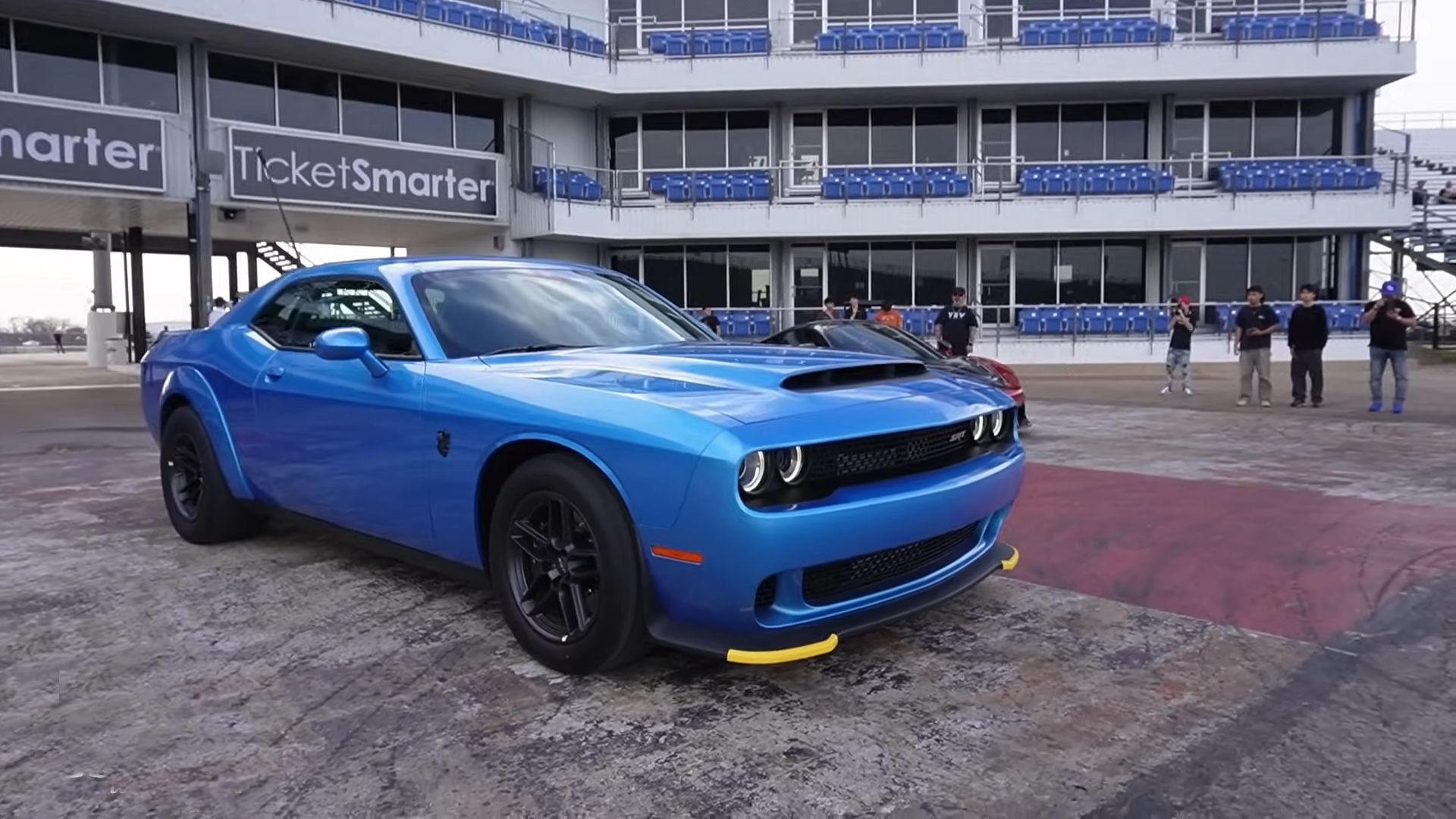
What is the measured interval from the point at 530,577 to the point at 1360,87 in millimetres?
30552

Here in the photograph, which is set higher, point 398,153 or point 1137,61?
point 1137,61

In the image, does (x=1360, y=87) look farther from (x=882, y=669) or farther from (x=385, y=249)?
(x=882, y=669)

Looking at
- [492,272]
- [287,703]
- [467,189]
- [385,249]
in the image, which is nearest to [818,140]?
[467,189]

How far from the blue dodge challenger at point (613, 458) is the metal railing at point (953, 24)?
2200cm

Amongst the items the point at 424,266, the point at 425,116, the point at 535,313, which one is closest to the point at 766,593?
the point at 535,313

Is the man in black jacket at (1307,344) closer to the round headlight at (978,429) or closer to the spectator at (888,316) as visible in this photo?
the spectator at (888,316)

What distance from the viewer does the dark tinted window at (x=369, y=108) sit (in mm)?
23078

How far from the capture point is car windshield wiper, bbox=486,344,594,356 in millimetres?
4059

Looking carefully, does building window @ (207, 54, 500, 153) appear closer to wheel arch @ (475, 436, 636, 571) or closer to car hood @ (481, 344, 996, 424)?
car hood @ (481, 344, 996, 424)

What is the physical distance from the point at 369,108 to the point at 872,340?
17.9 m

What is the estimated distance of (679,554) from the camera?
3041 mm

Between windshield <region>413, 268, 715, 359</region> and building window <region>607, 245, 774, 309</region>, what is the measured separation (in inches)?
912

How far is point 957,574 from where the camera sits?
3.64 metres

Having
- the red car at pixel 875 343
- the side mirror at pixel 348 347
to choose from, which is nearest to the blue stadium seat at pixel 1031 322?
the red car at pixel 875 343
